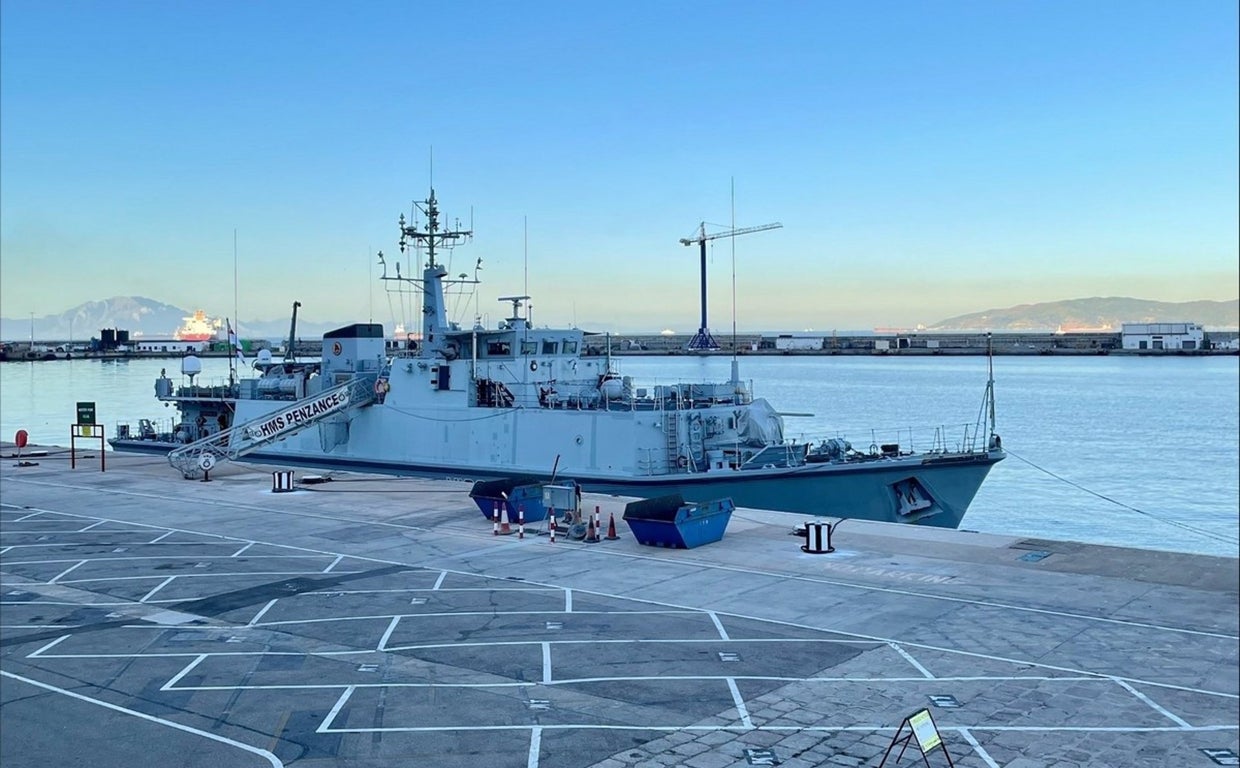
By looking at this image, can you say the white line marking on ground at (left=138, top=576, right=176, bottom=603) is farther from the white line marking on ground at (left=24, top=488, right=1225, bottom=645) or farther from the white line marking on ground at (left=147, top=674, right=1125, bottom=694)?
the white line marking on ground at (left=147, top=674, right=1125, bottom=694)

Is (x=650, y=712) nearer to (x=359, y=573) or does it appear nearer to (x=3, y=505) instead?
(x=359, y=573)

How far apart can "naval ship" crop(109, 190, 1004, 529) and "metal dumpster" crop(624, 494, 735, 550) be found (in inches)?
143

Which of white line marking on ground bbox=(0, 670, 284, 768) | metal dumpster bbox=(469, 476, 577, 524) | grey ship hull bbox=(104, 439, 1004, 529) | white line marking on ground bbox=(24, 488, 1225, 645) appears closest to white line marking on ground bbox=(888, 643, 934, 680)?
white line marking on ground bbox=(24, 488, 1225, 645)

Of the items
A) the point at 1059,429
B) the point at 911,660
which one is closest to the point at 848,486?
the point at 911,660

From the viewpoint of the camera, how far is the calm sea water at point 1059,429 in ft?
118

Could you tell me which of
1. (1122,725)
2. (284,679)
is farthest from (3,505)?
(1122,725)

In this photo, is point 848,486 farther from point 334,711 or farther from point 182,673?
point 182,673

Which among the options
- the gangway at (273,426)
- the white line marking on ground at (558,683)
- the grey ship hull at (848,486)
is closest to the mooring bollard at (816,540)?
the grey ship hull at (848,486)

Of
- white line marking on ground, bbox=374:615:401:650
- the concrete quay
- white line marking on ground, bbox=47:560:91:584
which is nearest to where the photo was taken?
the concrete quay

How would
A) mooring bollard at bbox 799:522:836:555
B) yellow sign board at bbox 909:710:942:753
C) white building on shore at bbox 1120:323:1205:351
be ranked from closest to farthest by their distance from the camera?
yellow sign board at bbox 909:710:942:753 → white building on shore at bbox 1120:323:1205:351 → mooring bollard at bbox 799:522:836:555

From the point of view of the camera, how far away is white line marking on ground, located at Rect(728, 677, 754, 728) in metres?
10.4

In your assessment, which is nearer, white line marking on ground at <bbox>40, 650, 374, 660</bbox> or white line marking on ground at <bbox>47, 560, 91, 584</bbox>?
white line marking on ground at <bbox>40, 650, 374, 660</bbox>

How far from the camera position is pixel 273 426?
32781 millimetres

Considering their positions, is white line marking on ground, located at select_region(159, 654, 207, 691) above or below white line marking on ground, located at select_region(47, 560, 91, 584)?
below
